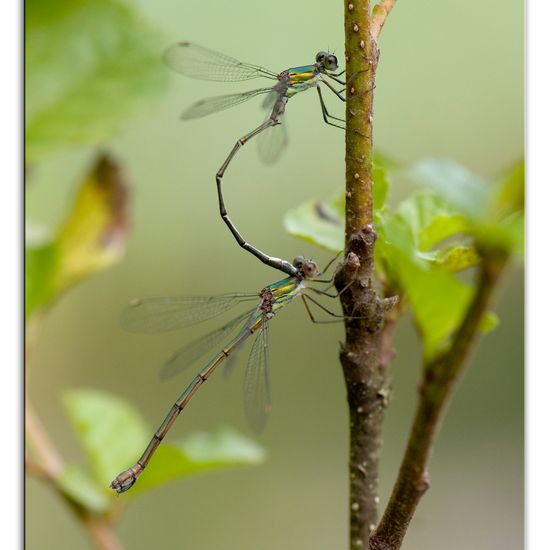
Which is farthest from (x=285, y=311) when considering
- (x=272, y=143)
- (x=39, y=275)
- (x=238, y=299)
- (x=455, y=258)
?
(x=455, y=258)

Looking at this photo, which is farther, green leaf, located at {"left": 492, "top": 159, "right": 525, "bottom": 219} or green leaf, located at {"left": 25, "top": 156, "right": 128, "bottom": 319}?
green leaf, located at {"left": 25, "top": 156, "right": 128, "bottom": 319}

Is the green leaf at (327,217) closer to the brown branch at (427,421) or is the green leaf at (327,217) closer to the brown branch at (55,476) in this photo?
the brown branch at (427,421)

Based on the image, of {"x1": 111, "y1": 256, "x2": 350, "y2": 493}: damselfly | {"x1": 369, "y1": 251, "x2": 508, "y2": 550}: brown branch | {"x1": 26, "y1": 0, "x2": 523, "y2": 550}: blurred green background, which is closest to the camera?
{"x1": 369, "y1": 251, "x2": 508, "y2": 550}: brown branch

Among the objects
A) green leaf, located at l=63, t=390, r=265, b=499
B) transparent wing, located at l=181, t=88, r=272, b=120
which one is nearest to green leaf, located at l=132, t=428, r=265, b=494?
green leaf, located at l=63, t=390, r=265, b=499

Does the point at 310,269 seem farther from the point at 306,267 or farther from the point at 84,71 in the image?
the point at 84,71

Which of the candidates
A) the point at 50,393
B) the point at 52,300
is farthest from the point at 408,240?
the point at 50,393

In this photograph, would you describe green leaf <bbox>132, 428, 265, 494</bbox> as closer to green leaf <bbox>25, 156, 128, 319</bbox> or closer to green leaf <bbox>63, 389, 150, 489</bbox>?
green leaf <bbox>63, 389, 150, 489</bbox>

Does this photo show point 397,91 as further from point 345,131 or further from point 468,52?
point 345,131

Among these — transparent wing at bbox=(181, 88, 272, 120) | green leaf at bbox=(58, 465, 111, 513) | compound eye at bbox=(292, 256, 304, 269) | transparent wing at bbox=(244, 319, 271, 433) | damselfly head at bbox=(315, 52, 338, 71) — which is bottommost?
green leaf at bbox=(58, 465, 111, 513)
